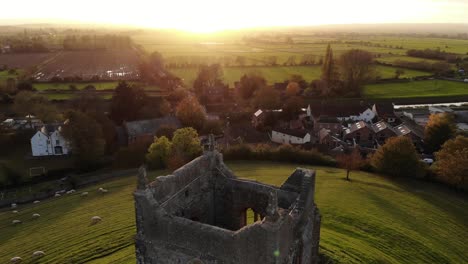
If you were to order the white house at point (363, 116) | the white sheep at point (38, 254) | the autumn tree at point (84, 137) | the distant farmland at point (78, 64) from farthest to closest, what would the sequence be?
the distant farmland at point (78, 64), the white house at point (363, 116), the autumn tree at point (84, 137), the white sheep at point (38, 254)

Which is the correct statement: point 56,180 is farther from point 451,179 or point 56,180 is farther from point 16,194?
point 451,179

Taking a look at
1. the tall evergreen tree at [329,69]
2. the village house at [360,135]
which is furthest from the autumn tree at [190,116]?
the tall evergreen tree at [329,69]

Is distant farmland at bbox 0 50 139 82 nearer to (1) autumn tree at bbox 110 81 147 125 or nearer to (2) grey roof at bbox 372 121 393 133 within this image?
(1) autumn tree at bbox 110 81 147 125

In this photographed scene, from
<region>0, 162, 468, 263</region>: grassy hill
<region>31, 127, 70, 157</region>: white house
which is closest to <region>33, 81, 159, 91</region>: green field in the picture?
<region>31, 127, 70, 157</region>: white house

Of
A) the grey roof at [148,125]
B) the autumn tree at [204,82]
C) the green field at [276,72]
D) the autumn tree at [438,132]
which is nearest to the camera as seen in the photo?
the autumn tree at [438,132]

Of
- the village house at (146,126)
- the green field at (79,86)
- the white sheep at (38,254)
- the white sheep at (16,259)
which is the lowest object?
the white sheep at (16,259)

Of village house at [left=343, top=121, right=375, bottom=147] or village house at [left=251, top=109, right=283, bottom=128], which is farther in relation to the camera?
village house at [left=251, top=109, right=283, bottom=128]

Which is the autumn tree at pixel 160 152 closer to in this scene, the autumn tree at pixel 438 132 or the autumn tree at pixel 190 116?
the autumn tree at pixel 190 116

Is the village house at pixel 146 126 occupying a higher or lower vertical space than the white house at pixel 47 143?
higher
